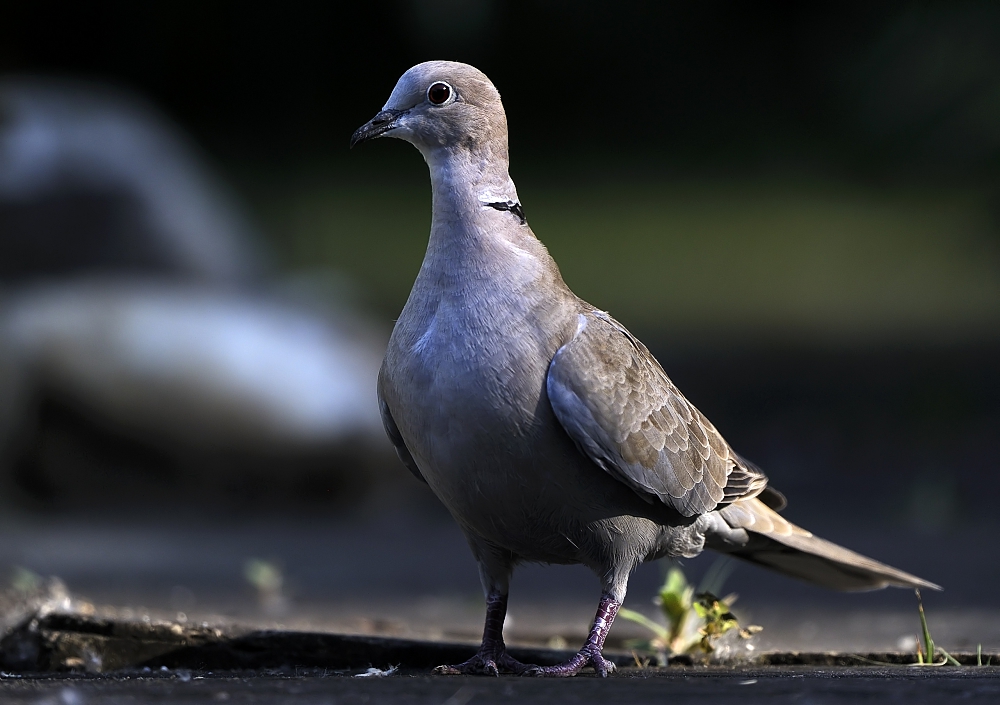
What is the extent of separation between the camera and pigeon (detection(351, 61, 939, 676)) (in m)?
3.24

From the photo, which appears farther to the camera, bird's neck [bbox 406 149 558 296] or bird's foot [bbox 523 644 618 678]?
bird's neck [bbox 406 149 558 296]

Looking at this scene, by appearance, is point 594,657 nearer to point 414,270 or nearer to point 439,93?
point 439,93

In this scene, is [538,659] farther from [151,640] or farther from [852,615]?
[852,615]

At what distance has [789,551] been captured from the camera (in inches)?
164

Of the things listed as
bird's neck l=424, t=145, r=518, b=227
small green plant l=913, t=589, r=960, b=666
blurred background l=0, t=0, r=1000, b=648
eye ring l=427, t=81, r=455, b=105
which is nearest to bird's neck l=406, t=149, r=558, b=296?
bird's neck l=424, t=145, r=518, b=227

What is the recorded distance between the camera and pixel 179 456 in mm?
8453

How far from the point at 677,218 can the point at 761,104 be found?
8.13 ft

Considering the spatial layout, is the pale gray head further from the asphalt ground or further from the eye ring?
the asphalt ground

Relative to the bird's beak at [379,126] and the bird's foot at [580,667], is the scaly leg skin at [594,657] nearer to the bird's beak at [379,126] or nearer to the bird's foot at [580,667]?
the bird's foot at [580,667]

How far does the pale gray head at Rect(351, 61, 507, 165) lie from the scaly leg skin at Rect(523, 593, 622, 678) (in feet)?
4.13

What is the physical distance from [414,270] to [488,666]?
49.8 ft

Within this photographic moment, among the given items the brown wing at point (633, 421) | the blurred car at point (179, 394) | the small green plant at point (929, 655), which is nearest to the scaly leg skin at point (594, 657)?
the brown wing at point (633, 421)

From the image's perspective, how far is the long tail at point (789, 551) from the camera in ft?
13.1

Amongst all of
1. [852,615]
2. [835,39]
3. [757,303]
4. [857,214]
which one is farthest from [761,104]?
[852,615]
